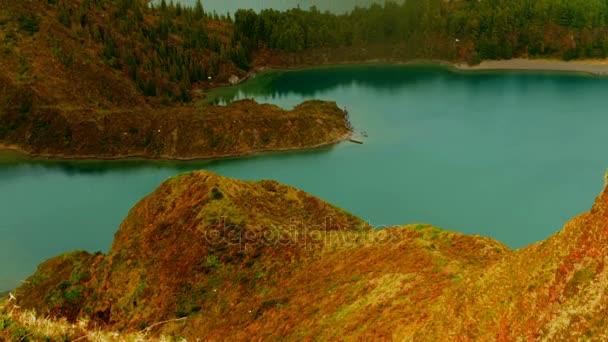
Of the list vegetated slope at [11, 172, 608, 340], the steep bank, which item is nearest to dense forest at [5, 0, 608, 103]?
the steep bank

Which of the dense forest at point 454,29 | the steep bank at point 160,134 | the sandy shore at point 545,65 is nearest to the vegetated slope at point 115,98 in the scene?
the steep bank at point 160,134

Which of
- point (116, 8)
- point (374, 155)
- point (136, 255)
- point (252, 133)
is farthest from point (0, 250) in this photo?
point (116, 8)

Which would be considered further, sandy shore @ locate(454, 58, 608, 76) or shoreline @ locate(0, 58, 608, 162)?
sandy shore @ locate(454, 58, 608, 76)

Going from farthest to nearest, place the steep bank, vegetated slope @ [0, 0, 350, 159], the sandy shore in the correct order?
the sandy shore → vegetated slope @ [0, 0, 350, 159] → the steep bank

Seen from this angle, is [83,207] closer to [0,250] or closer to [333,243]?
[0,250]

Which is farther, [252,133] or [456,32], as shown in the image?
[456,32]

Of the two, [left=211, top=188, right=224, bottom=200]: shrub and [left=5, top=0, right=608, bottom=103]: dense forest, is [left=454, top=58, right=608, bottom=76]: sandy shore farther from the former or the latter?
[left=211, top=188, right=224, bottom=200]: shrub
